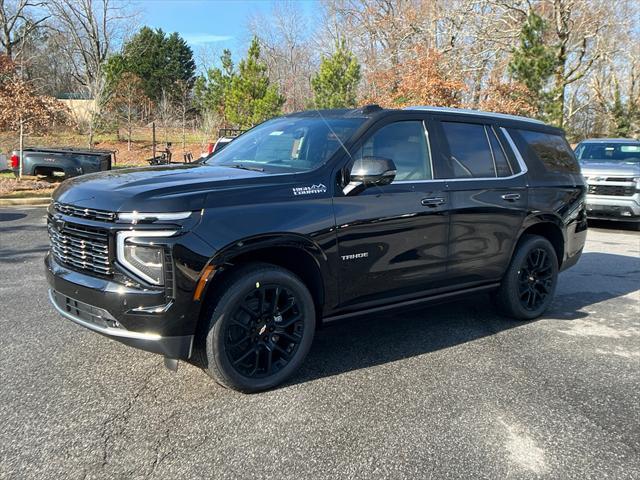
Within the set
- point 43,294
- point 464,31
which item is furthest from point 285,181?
point 464,31

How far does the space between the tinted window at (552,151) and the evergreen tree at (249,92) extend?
22004 millimetres

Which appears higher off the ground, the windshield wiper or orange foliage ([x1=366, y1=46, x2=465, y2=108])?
orange foliage ([x1=366, y1=46, x2=465, y2=108])

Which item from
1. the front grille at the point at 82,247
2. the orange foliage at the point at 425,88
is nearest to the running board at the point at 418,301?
the front grille at the point at 82,247

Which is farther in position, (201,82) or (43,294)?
(201,82)

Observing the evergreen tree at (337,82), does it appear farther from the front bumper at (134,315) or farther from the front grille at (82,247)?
the front bumper at (134,315)

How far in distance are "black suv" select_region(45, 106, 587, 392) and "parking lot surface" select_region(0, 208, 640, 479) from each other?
1.12ft

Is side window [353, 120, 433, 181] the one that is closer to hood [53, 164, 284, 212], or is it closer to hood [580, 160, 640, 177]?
hood [53, 164, 284, 212]

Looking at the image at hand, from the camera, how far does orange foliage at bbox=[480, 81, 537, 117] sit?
61.1 feet

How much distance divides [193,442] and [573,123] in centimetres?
4477

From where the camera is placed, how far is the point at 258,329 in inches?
138

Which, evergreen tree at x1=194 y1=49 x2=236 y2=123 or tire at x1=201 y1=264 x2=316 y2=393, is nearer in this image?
tire at x1=201 y1=264 x2=316 y2=393

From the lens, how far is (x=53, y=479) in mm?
2570

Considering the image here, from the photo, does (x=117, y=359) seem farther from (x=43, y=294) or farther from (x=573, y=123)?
(x=573, y=123)

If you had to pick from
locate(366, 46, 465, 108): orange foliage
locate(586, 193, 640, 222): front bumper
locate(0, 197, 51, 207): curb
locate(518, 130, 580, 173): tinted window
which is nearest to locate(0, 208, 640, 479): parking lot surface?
locate(518, 130, 580, 173): tinted window
